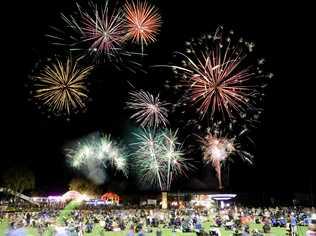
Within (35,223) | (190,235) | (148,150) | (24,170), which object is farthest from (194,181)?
(190,235)

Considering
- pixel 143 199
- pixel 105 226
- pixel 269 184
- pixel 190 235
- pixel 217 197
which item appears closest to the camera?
pixel 190 235

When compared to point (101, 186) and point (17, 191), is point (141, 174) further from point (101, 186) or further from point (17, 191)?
point (17, 191)

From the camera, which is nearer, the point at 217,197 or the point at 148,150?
the point at 148,150

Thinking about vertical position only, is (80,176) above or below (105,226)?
above

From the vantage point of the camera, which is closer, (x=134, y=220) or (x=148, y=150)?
(x=134, y=220)

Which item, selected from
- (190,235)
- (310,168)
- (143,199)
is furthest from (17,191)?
(190,235)

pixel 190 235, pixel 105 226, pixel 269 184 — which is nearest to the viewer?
pixel 190 235

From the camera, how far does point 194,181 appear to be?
76.8m

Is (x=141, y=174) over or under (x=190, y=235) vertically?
over

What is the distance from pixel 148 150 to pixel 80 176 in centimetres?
5197

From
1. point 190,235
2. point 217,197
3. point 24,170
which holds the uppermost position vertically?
point 24,170

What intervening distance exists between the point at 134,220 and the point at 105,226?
3.32 m

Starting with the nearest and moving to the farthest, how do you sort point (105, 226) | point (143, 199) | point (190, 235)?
point (190, 235)
point (105, 226)
point (143, 199)

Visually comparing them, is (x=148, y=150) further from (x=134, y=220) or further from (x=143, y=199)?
(x=143, y=199)
